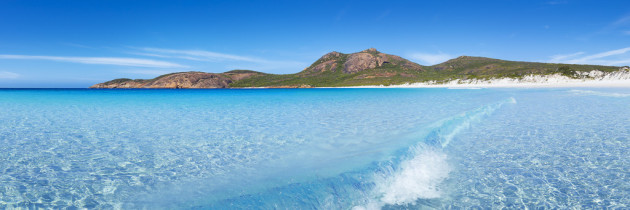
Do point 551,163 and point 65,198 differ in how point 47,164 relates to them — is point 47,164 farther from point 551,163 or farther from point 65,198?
point 551,163

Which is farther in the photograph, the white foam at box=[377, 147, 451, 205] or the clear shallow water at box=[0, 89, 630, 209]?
the white foam at box=[377, 147, 451, 205]

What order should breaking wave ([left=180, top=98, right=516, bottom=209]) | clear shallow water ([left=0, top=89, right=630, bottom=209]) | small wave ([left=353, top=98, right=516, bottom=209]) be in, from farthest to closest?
small wave ([left=353, top=98, right=516, bottom=209]) < clear shallow water ([left=0, top=89, right=630, bottom=209]) < breaking wave ([left=180, top=98, right=516, bottom=209])

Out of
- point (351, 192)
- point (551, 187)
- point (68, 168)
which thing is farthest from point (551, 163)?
point (68, 168)

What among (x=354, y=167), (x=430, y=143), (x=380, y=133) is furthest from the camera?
(x=380, y=133)

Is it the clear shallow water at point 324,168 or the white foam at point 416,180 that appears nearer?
the clear shallow water at point 324,168

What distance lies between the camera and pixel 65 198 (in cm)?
558

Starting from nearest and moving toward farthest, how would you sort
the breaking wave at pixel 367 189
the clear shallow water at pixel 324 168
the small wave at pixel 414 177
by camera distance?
the breaking wave at pixel 367 189 < the clear shallow water at pixel 324 168 < the small wave at pixel 414 177

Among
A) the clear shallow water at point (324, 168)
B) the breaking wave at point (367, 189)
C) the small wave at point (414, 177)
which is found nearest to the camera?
the breaking wave at point (367, 189)

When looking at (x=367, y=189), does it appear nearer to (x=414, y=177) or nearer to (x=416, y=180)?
(x=416, y=180)

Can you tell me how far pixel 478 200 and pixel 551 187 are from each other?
171 centimetres

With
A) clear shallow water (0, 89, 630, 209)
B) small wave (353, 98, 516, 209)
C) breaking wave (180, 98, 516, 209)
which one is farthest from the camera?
small wave (353, 98, 516, 209)

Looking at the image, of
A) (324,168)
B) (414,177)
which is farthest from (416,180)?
(324,168)

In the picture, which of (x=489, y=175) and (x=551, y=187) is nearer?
(x=551, y=187)

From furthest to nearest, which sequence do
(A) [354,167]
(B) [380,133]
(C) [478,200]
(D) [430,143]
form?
(B) [380,133], (D) [430,143], (A) [354,167], (C) [478,200]
